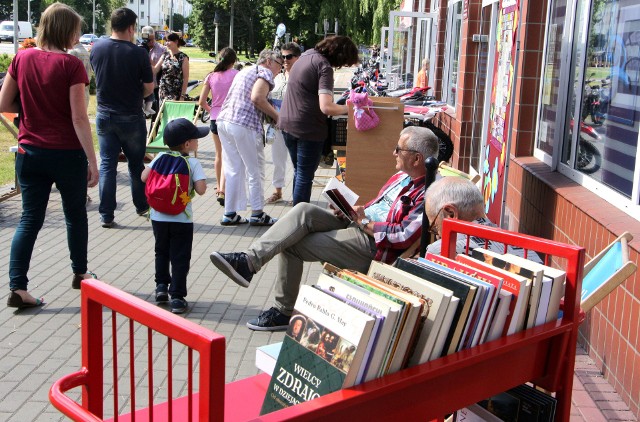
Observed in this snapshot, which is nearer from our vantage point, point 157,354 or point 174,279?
point 157,354

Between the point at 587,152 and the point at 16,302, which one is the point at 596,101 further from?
the point at 16,302

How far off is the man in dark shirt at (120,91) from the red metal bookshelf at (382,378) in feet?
17.3

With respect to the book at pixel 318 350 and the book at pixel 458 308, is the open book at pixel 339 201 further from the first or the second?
the book at pixel 318 350

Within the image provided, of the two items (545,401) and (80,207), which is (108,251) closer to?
(80,207)

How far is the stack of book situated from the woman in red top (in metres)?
3.37

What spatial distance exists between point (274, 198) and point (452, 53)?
455 cm

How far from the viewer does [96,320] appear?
89.4 inches

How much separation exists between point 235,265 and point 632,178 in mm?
2297

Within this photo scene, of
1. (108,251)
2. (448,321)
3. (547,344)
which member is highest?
(448,321)

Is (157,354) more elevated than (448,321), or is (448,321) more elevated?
(448,321)

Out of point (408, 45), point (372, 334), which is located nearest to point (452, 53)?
point (408, 45)

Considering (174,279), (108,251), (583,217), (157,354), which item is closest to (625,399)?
(583,217)

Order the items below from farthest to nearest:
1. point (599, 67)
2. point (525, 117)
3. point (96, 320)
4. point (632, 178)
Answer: point (525, 117)
point (599, 67)
point (632, 178)
point (96, 320)

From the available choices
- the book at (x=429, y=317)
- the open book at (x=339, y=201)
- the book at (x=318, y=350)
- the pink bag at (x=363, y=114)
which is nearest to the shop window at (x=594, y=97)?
the open book at (x=339, y=201)
